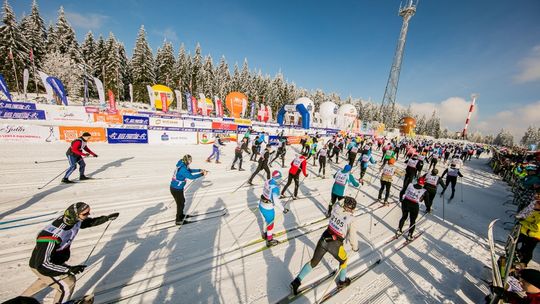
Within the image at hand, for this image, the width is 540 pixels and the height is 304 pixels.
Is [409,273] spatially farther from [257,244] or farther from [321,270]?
[257,244]

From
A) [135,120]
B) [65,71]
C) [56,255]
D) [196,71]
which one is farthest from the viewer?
Answer: [196,71]

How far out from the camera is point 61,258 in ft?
10.6

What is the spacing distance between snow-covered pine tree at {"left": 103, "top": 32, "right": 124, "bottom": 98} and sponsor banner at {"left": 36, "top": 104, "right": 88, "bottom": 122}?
2842 centimetres

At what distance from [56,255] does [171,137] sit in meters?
16.4

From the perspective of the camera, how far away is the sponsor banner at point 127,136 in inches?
634

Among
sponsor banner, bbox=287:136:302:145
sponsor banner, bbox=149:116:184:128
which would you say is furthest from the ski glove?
sponsor banner, bbox=287:136:302:145

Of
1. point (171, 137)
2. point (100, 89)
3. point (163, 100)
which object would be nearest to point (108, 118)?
point (171, 137)

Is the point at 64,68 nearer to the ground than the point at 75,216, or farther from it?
farther from it

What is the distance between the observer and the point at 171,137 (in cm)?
1827

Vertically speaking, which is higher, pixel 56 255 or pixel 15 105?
pixel 15 105

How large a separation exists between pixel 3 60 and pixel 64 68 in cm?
755

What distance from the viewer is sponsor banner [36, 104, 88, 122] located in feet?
70.0

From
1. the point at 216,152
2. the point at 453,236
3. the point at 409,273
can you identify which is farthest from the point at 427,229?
the point at 216,152

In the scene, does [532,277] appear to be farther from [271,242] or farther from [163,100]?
[163,100]
